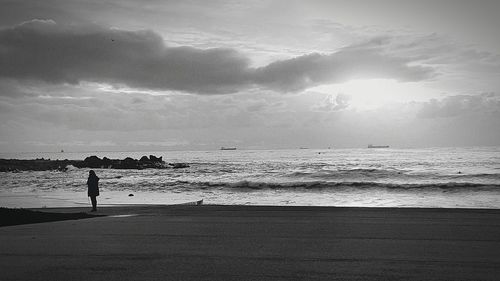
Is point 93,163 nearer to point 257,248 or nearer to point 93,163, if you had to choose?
point 93,163

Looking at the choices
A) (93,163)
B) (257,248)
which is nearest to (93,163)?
(93,163)

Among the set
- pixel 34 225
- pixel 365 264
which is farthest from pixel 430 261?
pixel 34 225

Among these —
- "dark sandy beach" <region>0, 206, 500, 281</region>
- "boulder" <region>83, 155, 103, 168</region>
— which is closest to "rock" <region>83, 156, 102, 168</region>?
"boulder" <region>83, 155, 103, 168</region>

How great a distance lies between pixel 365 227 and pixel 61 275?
347 inches

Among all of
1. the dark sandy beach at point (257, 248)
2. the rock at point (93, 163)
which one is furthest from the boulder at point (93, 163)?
the dark sandy beach at point (257, 248)

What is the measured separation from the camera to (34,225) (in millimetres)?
13664

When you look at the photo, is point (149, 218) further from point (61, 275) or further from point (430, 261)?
point (430, 261)

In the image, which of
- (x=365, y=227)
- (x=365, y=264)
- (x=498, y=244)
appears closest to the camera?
(x=365, y=264)

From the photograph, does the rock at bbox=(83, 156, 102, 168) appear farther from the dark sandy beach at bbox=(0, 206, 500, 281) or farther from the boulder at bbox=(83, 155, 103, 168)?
the dark sandy beach at bbox=(0, 206, 500, 281)

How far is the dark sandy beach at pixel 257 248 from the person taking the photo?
7212 millimetres

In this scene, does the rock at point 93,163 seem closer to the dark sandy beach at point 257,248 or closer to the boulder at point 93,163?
the boulder at point 93,163

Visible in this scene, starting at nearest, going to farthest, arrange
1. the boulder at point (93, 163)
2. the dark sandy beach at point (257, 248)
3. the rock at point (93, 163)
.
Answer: the dark sandy beach at point (257, 248), the boulder at point (93, 163), the rock at point (93, 163)

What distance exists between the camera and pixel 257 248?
9.40 meters

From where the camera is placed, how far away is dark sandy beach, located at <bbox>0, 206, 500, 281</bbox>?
23.7ft
